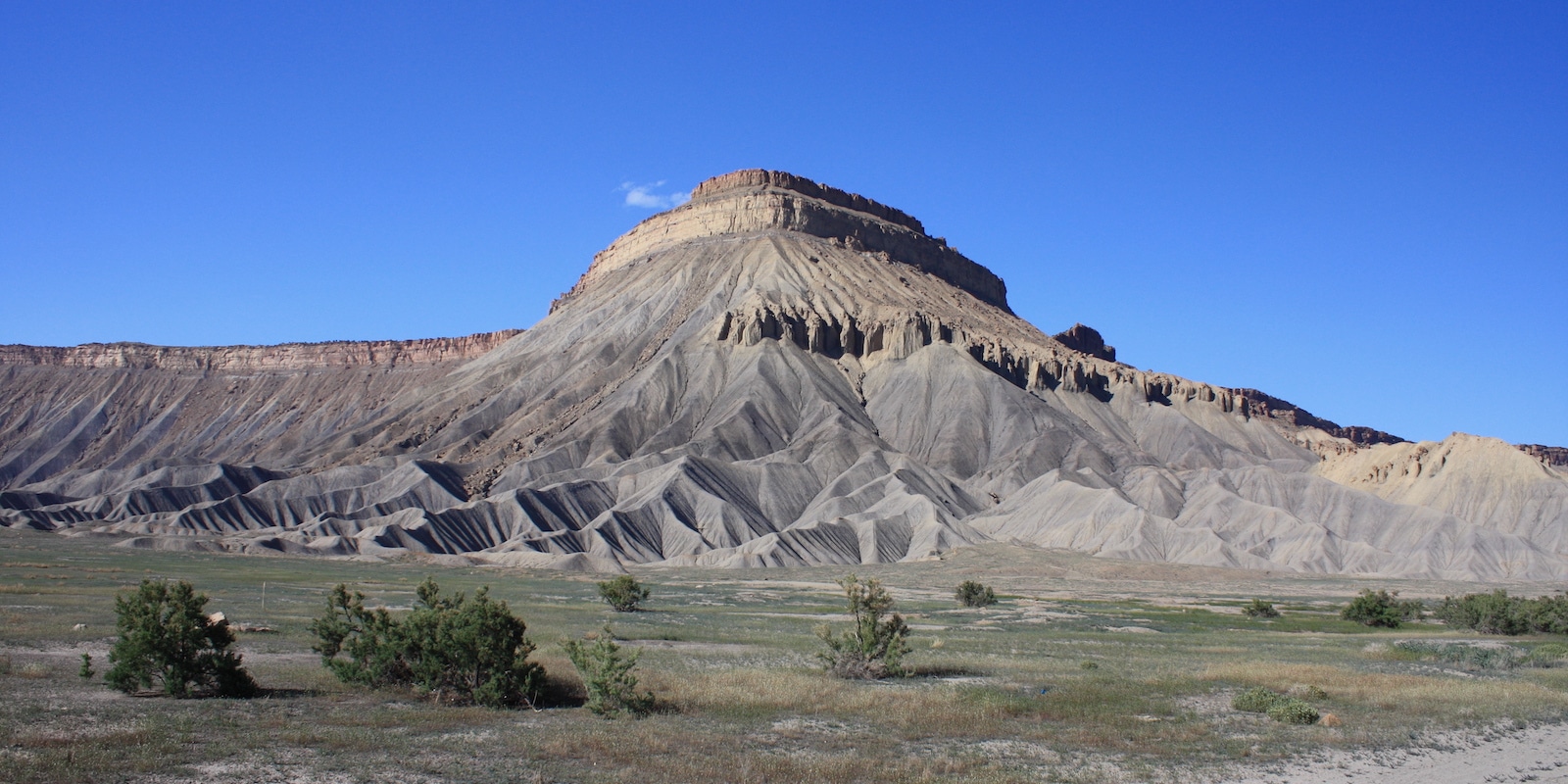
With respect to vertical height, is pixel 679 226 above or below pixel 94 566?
above

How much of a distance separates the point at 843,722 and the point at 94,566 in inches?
2042

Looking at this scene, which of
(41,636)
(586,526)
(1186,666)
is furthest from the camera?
(586,526)

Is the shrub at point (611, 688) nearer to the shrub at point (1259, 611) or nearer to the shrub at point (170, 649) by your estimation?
the shrub at point (170, 649)

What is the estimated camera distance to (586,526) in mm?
95312

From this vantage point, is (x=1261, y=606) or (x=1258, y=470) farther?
(x=1258, y=470)

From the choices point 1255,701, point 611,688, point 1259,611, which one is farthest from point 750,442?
point 611,688

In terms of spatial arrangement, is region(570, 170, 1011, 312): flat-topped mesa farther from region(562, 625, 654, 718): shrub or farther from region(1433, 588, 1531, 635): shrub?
region(562, 625, 654, 718): shrub

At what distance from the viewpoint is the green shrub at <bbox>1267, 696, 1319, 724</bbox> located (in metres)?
20.9

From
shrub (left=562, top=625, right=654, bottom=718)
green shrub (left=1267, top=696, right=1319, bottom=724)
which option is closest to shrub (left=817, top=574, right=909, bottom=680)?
shrub (left=562, top=625, right=654, bottom=718)

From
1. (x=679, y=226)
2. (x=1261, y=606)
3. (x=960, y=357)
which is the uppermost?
(x=679, y=226)

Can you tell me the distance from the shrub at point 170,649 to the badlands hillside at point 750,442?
61371 mm

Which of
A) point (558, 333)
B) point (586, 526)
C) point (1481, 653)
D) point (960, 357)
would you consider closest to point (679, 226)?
point (558, 333)

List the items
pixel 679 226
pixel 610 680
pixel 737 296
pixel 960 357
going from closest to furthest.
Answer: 1. pixel 610 680
2. pixel 960 357
3. pixel 737 296
4. pixel 679 226

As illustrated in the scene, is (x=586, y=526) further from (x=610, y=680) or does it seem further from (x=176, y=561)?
(x=610, y=680)
